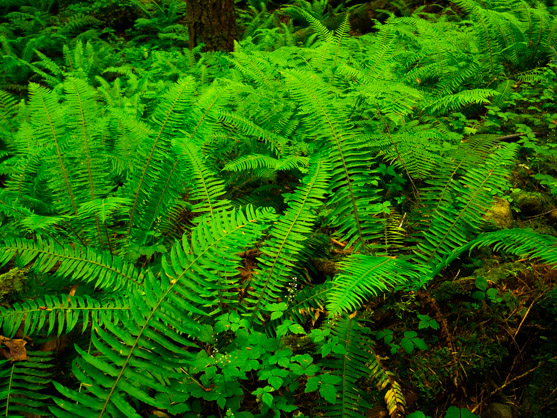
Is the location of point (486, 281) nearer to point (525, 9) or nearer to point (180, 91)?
point (180, 91)

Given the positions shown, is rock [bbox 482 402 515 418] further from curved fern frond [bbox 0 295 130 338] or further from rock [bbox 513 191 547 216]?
curved fern frond [bbox 0 295 130 338]

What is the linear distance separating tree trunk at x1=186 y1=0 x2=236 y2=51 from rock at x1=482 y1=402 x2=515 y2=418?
6.08m

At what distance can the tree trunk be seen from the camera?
6.05 m

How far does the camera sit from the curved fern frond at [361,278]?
1774 mm

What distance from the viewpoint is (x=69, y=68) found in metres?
6.25

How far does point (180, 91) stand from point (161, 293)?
1.67m

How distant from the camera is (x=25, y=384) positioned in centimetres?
→ 182

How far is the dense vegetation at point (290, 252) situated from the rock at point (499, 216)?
0.04 feet

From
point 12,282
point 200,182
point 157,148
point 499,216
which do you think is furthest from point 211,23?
point 499,216

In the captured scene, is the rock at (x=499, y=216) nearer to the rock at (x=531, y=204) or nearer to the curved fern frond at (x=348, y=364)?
the rock at (x=531, y=204)

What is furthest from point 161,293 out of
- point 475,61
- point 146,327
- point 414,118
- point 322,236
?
point 475,61

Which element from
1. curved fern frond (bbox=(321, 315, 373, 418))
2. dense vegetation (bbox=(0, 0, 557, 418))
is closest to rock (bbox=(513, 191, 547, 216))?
dense vegetation (bbox=(0, 0, 557, 418))

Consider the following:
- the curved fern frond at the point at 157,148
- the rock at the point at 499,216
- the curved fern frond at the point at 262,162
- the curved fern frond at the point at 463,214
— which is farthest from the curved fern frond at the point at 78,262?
the rock at the point at 499,216

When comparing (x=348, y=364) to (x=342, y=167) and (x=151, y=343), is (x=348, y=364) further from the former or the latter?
(x=342, y=167)
